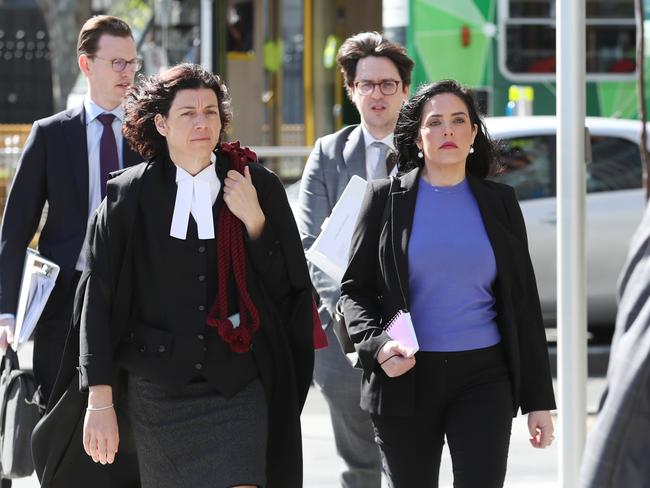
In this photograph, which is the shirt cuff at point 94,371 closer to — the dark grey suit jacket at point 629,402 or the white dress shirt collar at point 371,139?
the white dress shirt collar at point 371,139

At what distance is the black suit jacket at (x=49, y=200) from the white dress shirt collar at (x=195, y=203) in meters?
0.94

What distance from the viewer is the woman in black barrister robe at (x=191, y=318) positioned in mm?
4230

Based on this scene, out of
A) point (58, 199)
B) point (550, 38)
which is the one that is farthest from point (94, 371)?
point (550, 38)

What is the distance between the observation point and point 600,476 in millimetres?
2242

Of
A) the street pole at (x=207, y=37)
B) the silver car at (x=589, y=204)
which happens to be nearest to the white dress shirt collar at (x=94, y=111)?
the silver car at (x=589, y=204)

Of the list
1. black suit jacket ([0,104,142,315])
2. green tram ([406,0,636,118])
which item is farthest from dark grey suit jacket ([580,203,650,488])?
green tram ([406,0,636,118])

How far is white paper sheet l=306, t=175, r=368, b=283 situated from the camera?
5043mm

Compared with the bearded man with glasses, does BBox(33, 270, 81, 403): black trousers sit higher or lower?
lower

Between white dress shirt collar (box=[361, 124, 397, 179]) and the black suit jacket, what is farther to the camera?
white dress shirt collar (box=[361, 124, 397, 179])

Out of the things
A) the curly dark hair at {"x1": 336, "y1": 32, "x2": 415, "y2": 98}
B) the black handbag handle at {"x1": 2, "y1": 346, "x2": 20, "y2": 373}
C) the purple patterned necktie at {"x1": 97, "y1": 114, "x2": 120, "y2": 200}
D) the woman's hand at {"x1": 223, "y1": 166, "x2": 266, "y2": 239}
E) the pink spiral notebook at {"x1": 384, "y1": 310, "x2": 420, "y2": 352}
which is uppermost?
the curly dark hair at {"x1": 336, "y1": 32, "x2": 415, "y2": 98}

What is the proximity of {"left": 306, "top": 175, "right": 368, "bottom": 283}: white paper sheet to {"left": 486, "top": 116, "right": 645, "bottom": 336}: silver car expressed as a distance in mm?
5674

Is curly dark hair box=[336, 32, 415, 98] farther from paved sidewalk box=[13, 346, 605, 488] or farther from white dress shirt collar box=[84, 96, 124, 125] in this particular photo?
paved sidewalk box=[13, 346, 605, 488]

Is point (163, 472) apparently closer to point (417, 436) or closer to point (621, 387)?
point (417, 436)

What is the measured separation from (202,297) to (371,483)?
5.16ft
